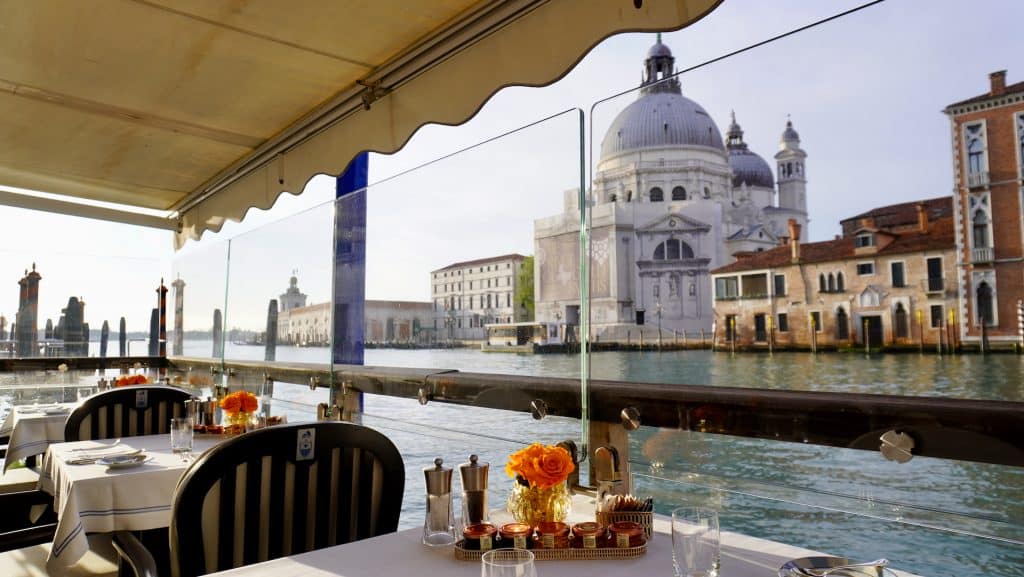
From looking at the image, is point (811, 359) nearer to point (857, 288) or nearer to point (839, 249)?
point (857, 288)

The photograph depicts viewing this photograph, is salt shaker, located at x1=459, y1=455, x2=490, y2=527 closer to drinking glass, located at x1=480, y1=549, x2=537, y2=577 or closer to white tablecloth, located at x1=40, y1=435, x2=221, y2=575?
drinking glass, located at x1=480, y1=549, x2=537, y2=577

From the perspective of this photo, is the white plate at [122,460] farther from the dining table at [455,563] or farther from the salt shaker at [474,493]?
the salt shaker at [474,493]

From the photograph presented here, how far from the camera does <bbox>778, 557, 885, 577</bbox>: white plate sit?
0.88m

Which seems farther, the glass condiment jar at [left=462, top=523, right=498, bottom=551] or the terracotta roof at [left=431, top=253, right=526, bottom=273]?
the terracotta roof at [left=431, top=253, right=526, bottom=273]

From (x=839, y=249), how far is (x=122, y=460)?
182 inches

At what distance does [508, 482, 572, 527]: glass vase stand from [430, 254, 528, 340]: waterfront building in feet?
3.15

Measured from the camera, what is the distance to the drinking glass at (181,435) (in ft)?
7.20

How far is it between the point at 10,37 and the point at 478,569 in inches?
110

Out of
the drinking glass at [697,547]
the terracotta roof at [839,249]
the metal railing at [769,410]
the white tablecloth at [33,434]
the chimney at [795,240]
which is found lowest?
the white tablecloth at [33,434]

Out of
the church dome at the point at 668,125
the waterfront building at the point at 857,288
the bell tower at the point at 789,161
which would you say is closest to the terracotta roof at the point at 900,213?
the waterfront building at the point at 857,288

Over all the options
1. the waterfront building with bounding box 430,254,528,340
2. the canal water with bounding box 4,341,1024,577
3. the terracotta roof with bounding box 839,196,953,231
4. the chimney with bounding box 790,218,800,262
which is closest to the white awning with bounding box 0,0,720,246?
the waterfront building with bounding box 430,254,528,340

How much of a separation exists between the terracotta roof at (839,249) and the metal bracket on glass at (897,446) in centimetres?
220

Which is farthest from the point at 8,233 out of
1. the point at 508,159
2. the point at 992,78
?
the point at 992,78

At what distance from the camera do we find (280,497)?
1415 millimetres
